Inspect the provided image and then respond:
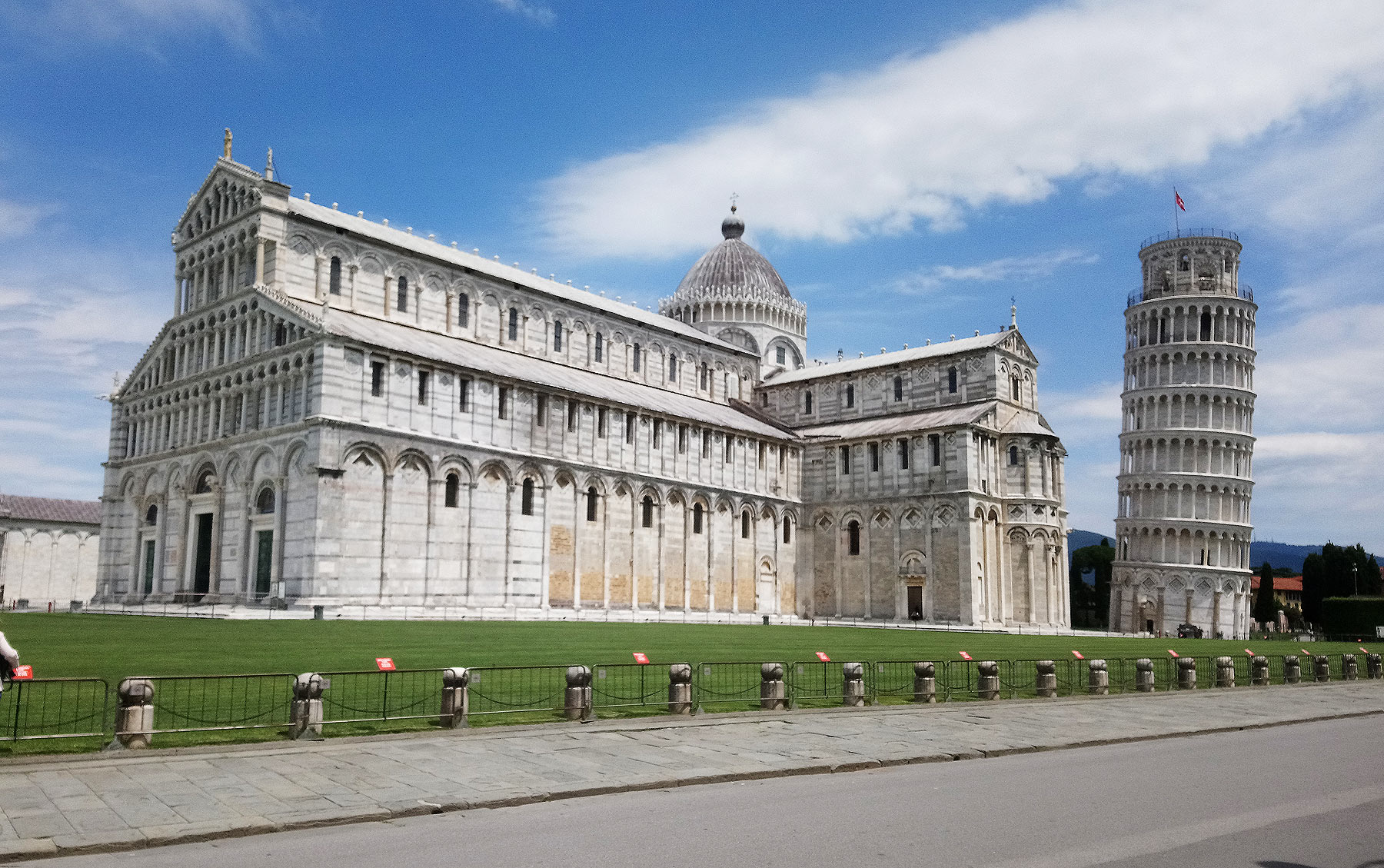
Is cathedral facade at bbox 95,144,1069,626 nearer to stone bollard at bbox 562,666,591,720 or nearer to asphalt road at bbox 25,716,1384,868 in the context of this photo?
stone bollard at bbox 562,666,591,720

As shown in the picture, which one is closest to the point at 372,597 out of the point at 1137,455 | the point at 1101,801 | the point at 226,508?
the point at 226,508

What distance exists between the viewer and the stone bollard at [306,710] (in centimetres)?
1465

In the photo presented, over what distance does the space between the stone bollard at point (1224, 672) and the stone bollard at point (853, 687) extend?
45.1 feet

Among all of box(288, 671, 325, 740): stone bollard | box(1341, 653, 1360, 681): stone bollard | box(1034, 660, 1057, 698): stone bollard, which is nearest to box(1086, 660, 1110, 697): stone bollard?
box(1034, 660, 1057, 698): stone bollard

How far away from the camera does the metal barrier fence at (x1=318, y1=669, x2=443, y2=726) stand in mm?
15914

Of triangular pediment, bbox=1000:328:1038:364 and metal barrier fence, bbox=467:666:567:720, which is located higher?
triangular pediment, bbox=1000:328:1038:364

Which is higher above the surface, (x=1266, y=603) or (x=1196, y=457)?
(x=1196, y=457)

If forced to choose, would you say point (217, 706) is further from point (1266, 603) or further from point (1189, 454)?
point (1266, 603)

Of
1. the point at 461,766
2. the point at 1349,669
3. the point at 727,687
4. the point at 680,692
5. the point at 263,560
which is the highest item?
the point at 263,560

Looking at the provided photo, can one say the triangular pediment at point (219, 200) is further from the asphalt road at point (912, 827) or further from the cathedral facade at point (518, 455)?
the asphalt road at point (912, 827)

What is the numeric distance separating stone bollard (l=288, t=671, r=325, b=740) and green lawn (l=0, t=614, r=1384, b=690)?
165 inches

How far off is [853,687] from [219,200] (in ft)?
155

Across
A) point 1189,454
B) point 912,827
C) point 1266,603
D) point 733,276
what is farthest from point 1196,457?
point 912,827

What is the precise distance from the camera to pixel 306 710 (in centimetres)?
1468
